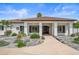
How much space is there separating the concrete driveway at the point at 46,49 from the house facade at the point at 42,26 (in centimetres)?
31

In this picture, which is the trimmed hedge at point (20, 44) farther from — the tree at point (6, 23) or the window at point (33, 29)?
the tree at point (6, 23)

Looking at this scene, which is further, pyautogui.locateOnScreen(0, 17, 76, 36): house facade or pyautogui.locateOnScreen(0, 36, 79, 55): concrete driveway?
pyautogui.locateOnScreen(0, 17, 76, 36): house facade

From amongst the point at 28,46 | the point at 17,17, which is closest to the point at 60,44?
the point at 28,46

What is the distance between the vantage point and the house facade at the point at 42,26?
29.6ft

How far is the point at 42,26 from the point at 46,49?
770mm

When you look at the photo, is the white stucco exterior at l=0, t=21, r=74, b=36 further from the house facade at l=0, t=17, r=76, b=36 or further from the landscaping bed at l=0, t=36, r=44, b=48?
the landscaping bed at l=0, t=36, r=44, b=48

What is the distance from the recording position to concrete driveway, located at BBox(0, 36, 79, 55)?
8844mm

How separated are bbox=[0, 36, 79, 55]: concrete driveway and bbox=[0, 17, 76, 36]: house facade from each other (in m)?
0.31

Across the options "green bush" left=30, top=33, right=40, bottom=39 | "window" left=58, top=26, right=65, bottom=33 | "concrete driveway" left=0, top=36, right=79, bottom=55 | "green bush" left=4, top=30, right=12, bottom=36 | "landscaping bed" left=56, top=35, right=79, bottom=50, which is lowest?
"concrete driveway" left=0, top=36, right=79, bottom=55

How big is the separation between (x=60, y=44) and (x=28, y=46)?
1043 mm

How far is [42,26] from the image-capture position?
29.8 feet

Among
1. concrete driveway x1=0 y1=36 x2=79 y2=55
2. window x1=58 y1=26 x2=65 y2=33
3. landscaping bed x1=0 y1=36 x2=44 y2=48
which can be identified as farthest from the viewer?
window x1=58 y1=26 x2=65 y2=33

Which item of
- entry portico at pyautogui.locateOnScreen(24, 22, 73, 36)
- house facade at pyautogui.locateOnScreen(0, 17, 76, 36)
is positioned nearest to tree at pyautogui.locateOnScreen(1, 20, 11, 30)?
house facade at pyautogui.locateOnScreen(0, 17, 76, 36)
